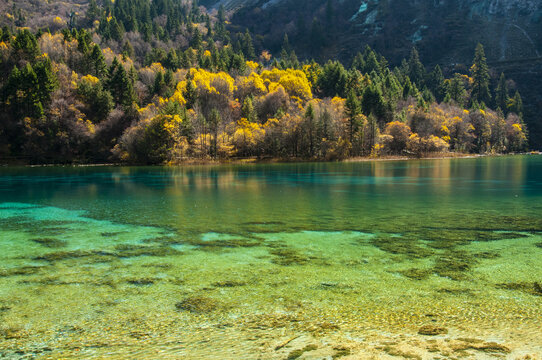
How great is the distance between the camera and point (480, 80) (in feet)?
566

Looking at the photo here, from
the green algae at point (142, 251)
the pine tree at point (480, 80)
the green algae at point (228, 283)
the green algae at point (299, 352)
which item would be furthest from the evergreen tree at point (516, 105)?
the green algae at point (299, 352)

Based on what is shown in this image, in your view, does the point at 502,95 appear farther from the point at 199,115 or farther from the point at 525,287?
the point at 525,287

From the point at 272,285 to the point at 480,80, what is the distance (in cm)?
19003

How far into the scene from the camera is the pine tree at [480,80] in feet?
554

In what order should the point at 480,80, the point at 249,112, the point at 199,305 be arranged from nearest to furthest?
1. the point at 199,305
2. the point at 249,112
3. the point at 480,80

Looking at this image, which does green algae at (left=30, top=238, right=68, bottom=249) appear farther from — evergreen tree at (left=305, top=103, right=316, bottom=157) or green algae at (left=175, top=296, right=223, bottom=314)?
evergreen tree at (left=305, top=103, right=316, bottom=157)

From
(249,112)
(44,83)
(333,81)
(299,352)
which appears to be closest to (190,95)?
(249,112)

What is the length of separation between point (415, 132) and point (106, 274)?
115 metres

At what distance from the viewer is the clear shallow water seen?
725cm

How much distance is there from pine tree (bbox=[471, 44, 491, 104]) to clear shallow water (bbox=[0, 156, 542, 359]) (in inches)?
6615

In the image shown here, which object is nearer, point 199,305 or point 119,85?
point 199,305

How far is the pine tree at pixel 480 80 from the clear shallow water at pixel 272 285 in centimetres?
16801

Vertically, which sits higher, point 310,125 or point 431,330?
point 310,125

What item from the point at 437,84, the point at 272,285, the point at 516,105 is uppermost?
the point at 437,84
